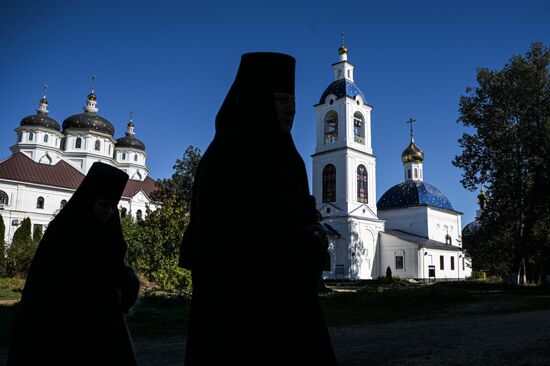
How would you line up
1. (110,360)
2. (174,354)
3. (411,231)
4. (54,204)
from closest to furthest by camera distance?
(110,360)
(174,354)
(54,204)
(411,231)

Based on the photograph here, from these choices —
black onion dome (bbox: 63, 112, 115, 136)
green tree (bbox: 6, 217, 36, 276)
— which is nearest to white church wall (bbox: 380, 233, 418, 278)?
green tree (bbox: 6, 217, 36, 276)

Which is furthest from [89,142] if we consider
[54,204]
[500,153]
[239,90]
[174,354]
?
[239,90]

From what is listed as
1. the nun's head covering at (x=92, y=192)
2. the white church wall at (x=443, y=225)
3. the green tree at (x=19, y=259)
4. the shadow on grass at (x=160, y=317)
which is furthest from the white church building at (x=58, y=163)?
the nun's head covering at (x=92, y=192)

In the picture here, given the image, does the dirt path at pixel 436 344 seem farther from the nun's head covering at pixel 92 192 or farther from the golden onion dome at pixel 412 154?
the golden onion dome at pixel 412 154

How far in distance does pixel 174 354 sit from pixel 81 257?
14.3 ft

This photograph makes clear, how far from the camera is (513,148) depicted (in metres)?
28.2

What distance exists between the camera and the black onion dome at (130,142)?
246ft

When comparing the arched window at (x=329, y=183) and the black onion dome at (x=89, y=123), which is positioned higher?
the black onion dome at (x=89, y=123)

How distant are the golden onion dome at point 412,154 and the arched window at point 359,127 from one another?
13.6 metres

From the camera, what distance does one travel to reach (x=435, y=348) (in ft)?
25.2

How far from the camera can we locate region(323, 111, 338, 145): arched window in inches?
1895

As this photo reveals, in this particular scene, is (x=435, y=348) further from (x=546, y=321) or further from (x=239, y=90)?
(x=239, y=90)

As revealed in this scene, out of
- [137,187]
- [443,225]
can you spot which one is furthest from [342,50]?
[137,187]

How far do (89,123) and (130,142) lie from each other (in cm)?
1034
